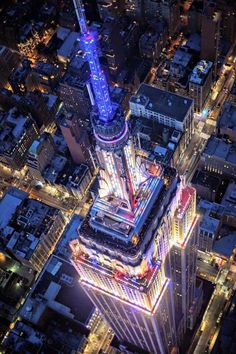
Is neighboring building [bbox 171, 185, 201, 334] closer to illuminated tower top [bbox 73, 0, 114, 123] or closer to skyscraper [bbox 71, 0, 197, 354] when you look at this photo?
skyscraper [bbox 71, 0, 197, 354]

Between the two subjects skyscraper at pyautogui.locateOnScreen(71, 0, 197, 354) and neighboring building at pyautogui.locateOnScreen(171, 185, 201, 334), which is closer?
skyscraper at pyautogui.locateOnScreen(71, 0, 197, 354)

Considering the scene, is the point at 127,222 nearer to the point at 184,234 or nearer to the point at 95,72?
the point at 184,234

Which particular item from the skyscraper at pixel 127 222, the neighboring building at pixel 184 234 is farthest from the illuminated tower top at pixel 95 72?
the neighboring building at pixel 184 234

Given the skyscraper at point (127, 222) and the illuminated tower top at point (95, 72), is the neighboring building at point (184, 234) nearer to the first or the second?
the skyscraper at point (127, 222)

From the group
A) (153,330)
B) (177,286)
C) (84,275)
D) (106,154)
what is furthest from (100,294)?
(106,154)

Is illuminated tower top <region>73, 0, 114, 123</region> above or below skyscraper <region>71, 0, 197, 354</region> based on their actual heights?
above

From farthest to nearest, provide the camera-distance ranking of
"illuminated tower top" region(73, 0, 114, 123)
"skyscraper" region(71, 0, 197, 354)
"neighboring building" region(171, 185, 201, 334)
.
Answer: "neighboring building" region(171, 185, 201, 334)
"skyscraper" region(71, 0, 197, 354)
"illuminated tower top" region(73, 0, 114, 123)

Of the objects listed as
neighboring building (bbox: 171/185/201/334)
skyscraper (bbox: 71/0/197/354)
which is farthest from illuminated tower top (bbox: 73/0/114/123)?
neighboring building (bbox: 171/185/201/334)

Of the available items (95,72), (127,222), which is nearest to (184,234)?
(127,222)
